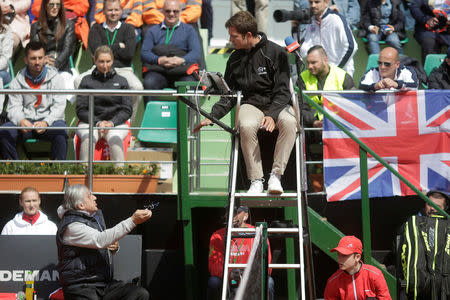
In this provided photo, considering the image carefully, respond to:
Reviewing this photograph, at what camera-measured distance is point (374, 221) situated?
10.9 metres

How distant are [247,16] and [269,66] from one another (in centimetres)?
53

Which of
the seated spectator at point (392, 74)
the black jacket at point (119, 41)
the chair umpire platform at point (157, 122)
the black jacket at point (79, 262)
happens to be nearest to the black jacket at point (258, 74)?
the black jacket at point (79, 262)

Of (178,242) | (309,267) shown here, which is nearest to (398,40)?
(178,242)

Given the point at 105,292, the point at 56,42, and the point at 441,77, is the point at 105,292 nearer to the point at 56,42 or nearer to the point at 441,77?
the point at 56,42

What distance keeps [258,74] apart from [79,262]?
2.49 m

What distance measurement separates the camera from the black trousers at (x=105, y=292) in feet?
29.1

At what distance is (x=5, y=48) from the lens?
1312 cm

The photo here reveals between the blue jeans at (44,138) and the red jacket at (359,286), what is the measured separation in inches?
163

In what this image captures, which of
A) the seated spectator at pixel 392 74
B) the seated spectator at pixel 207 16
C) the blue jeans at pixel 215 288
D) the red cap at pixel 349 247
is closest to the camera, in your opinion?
the red cap at pixel 349 247

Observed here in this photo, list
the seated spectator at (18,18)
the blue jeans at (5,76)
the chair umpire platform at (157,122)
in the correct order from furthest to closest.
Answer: the seated spectator at (18,18) < the blue jeans at (5,76) < the chair umpire platform at (157,122)

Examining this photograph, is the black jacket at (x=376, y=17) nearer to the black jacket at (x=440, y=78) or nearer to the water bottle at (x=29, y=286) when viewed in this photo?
the black jacket at (x=440, y=78)

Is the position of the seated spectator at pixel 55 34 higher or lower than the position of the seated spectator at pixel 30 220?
higher

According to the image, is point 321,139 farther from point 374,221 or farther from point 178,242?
point 178,242

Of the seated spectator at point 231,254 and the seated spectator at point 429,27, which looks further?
the seated spectator at point 429,27
